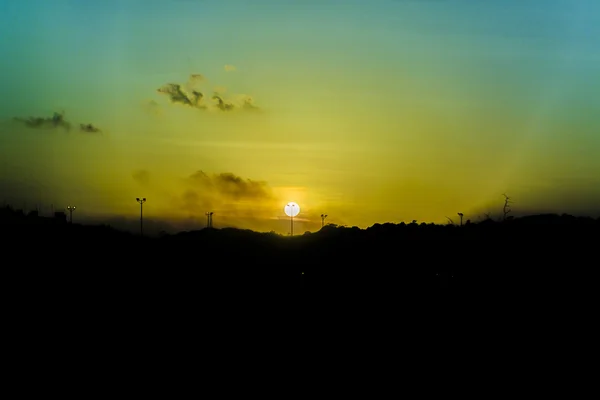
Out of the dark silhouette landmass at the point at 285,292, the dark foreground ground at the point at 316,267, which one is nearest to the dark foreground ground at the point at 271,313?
the dark silhouette landmass at the point at 285,292

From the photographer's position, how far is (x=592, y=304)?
44.3 meters

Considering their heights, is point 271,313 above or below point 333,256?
below

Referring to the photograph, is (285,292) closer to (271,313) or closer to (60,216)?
(271,313)

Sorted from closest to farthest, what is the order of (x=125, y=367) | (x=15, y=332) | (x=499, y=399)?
1. (x=499, y=399)
2. (x=125, y=367)
3. (x=15, y=332)

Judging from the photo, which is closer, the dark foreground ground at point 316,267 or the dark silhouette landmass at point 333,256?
the dark foreground ground at point 316,267

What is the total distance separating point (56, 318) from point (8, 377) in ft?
35.6

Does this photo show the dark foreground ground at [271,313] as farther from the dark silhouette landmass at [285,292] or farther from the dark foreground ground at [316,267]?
the dark foreground ground at [316,267]

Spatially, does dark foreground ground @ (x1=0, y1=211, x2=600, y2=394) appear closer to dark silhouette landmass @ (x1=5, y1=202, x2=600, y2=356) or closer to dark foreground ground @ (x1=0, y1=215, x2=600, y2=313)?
dark silhouette landmass @ (x1=5, y1=202, x2=600, y2=356)

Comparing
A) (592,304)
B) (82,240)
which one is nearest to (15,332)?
(592,304)

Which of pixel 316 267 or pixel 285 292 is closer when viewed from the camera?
pixel 285 292

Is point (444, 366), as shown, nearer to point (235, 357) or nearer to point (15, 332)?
point (235, 357)

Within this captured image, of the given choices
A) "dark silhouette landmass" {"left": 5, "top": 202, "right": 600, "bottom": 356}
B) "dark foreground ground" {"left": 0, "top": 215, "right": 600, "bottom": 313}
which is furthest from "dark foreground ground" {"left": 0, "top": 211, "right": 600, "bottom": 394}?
"dark foreground ground" {"left": 0, "top": 215, "right": 600, "bottom": 313}

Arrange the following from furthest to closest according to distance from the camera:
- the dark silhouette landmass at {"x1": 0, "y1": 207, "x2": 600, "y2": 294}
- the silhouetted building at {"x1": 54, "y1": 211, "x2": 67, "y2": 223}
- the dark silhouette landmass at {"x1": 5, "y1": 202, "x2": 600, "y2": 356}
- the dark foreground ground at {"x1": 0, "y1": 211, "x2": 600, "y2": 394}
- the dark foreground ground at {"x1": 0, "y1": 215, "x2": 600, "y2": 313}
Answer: the silhouetted building at {"x1": 54, "y1": 211, "x2": 67, "y2": 223} → the dark silhouette landmass at {"x1": 0, "y1": 207, "x2": 600, "y2": 294} → the dark foreground ground at {"x1": 0, "y1": 215, "x2": 600, "y2": 313} → the dark silhouette landmass at {"x1": 5, "y1": 202, "x2": 600, "y2": 356} → the dark foreground ground at {"x1": 0, "y1": 211, "x2": 600, "y2": 394}

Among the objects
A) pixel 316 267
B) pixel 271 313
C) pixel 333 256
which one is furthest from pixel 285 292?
pixel 333 256
